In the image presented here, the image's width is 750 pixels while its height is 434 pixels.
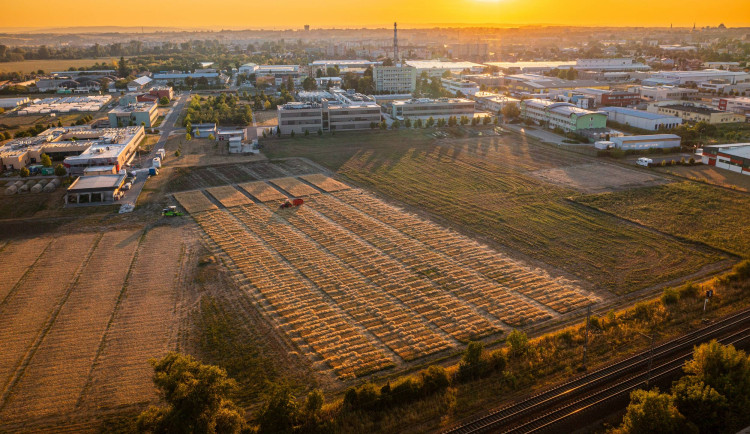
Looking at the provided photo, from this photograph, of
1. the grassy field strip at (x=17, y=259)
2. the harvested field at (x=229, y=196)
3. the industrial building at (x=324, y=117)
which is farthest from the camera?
the industrial building at (x=324, y=117)

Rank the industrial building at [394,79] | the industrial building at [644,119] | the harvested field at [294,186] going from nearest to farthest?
the harvested field at [294,186]
the industrial building at [644,119]
the industrial building at [394,79]

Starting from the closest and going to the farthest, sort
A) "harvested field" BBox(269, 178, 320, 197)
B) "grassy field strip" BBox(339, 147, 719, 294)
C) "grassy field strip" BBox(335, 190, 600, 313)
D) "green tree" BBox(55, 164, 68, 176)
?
1. "grassy field strip" BBox(335, 190, 600, 313)
2. "grassy field strip" BBox(339, 147, 719, 294)
3. "harvested field" BBox(269, 178, 320, 197)
4. "green tree" BBox(55, 164, 68, 176)

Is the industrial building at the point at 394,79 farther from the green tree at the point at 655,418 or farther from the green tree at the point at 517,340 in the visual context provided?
the green tree at the point at 655,418

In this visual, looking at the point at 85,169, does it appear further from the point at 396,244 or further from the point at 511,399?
the point at 511,399

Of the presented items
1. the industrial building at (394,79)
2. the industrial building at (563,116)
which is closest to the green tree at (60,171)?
the industrial building at (563,116)

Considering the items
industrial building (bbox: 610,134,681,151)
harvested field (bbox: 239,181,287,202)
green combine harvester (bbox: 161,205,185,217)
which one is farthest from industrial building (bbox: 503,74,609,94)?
green combine harvester (bbox: 161,205,185,217)

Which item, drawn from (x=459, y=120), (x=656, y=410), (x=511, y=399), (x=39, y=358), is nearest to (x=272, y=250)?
(x=39, y=358)

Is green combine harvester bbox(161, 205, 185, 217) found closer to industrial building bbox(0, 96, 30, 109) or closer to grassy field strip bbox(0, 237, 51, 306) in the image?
grassy field strip bbox(0, 237, 51, 306)
